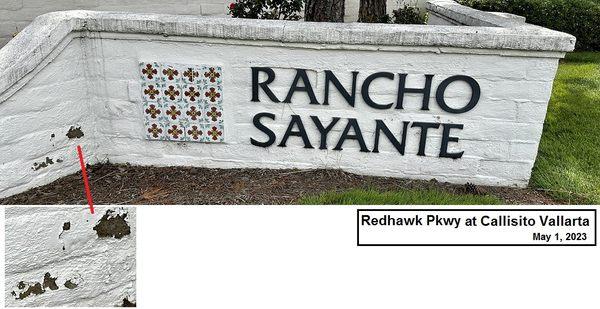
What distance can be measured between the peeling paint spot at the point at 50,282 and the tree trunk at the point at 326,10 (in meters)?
3.46

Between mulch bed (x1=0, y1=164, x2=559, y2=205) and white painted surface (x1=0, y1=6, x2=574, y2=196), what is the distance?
71mm

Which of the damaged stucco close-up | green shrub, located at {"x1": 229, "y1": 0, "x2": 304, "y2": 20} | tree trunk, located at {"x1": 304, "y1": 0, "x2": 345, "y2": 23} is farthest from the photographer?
green shrub, located at {"x1": 229, "y1": 0, "x2": 304, "y2": 20}

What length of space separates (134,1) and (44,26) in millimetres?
3770

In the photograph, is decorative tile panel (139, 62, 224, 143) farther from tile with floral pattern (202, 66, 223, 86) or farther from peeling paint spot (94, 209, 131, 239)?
peeling paint spot (94, 209, 131, 239)

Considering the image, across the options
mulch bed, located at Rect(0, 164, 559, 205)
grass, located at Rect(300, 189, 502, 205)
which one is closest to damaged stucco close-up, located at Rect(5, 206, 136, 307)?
mulch bed, located at Rect(0, 164, 559, 205)

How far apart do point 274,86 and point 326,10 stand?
148 centimetres

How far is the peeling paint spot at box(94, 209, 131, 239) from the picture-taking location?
1.99 meters

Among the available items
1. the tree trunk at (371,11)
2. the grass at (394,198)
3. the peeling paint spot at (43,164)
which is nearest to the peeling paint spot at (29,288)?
the grass at (394,198)

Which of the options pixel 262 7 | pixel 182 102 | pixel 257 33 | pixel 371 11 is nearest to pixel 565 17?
pixel 371 11

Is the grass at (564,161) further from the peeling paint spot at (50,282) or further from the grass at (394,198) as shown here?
the peeling paint spot at (50,282)

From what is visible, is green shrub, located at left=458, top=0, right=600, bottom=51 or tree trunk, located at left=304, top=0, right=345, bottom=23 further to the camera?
green shrub, located at left=458, top=0, right=600, bottom=51

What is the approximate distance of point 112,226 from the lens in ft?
6.57

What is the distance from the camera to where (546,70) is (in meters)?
3.47

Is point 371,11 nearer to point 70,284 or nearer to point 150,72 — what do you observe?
point 150,72
